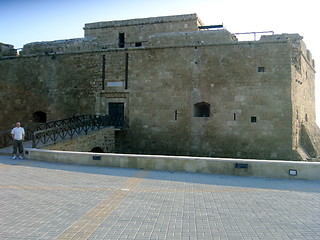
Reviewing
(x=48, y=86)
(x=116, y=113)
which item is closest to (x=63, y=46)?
(x=48, y=86)

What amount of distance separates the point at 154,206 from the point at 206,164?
3.12m

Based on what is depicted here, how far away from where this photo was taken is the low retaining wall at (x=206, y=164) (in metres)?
6.77

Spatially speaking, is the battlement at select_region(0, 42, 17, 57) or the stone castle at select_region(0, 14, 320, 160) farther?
the battlement at select_region(0, 42, 17, 57)

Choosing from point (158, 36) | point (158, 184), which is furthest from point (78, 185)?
point (158, 36)

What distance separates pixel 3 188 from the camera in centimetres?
553

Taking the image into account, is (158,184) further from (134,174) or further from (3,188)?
(3,188)

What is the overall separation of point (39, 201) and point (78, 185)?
1187 mm

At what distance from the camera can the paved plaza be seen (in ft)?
11.6

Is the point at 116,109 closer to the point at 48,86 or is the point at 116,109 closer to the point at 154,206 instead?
the point at 48,86

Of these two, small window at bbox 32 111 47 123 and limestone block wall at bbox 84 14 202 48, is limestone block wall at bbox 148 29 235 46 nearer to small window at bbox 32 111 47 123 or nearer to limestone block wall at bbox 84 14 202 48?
limestone block wall at bbox 84 14 202 48

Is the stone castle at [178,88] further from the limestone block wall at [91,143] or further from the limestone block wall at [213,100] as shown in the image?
the limestone block wall at [91,143]

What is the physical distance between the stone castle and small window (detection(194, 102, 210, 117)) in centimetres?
6

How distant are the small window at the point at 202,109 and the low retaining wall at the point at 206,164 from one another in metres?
7.14

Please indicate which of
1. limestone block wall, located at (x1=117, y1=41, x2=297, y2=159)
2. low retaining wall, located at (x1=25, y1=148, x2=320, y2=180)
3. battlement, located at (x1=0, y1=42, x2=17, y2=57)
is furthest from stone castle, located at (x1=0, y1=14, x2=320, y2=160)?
low retaining wall, located at (x1=25, y1=148, x2=320, y2=180)
